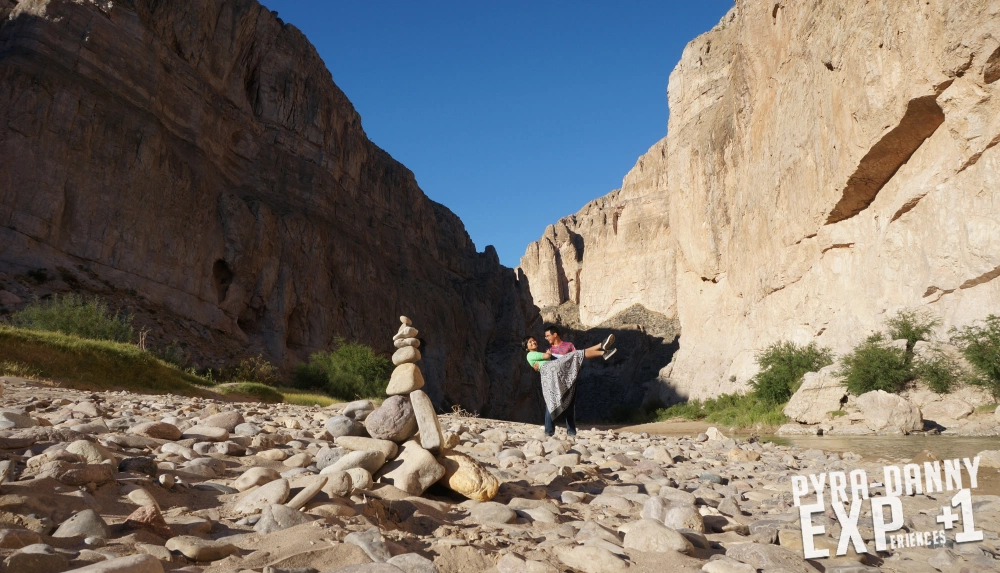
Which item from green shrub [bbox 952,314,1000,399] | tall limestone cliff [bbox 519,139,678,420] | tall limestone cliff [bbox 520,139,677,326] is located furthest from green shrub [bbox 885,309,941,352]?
tall limestone cliff [bbox 520,139,677,326]

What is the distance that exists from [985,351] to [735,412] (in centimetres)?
1053

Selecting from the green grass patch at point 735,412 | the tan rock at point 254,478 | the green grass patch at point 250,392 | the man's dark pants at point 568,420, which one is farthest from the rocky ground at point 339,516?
the green grass patch at point 735,412

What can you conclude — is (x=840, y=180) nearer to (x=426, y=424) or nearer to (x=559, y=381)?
(x=559, y=381)

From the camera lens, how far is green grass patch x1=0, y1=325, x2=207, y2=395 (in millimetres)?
11938

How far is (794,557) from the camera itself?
10.9ft

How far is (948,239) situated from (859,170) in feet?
15.7

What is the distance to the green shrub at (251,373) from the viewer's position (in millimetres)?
24564

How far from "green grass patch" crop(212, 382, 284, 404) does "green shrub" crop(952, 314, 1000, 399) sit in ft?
60.6

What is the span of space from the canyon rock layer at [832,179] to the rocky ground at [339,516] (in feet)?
47.1

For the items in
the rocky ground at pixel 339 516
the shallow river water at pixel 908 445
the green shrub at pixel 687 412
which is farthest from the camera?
the green shrub at pixel 687 412

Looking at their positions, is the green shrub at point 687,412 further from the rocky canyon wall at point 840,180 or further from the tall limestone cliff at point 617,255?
the tall limestone cliff at point 617,255

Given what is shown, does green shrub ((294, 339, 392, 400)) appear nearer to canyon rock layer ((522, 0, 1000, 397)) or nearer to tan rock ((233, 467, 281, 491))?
canyon rock layer ((522, 0, 1000, 397))

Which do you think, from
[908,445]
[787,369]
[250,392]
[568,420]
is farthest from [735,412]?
[250,392]

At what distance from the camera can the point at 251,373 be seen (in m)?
25.2
